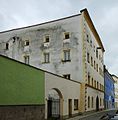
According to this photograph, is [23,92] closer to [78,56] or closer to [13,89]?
[13,89]

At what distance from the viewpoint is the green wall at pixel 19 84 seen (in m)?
15.1

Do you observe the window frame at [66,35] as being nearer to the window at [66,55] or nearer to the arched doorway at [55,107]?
the window at [66,55]

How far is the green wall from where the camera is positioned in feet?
49.4

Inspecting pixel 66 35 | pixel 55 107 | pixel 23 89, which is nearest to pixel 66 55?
pixel 66 35

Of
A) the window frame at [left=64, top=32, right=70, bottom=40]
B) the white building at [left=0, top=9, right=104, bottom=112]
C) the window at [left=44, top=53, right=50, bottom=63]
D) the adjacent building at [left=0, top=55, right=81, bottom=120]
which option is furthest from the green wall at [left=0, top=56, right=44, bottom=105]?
the window at [left=44, top=53, right=50, bottom=63]

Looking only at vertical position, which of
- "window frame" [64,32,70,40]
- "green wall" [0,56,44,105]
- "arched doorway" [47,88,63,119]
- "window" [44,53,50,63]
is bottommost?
"arched doorway" [47,88,63,119]

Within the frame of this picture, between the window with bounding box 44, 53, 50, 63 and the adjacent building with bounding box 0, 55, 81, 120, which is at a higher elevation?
the window with bounding box 44, 53, 50, 63

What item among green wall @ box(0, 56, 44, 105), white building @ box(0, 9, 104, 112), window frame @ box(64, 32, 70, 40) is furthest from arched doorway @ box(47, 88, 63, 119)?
window frame @ box(64, 32, 70, 40)

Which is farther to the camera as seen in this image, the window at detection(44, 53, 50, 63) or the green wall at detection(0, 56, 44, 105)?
the window at detection(44, 53, 50, 63)

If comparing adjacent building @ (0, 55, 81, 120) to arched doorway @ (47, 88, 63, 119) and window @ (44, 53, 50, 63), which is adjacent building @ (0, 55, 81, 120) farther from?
window @ (44, 53, 50, 63)

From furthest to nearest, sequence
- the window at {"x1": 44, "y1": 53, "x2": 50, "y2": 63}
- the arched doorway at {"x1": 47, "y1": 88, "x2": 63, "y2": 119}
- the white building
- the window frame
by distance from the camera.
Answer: the window at {"x1": 44, "y1": 53, "x2": 50, "y2": 63} → the window frame → the white building → the arched doorway at {"x1": 47, "y1": 88, "x2": 63, "y2": 119}

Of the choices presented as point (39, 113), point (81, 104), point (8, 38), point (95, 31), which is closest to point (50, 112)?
point (39, 113)

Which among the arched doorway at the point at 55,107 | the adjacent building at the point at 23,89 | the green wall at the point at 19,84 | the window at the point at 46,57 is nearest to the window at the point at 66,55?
the window at the point at 46,57

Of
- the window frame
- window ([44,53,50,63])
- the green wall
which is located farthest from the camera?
window ([44,53,50,63])
